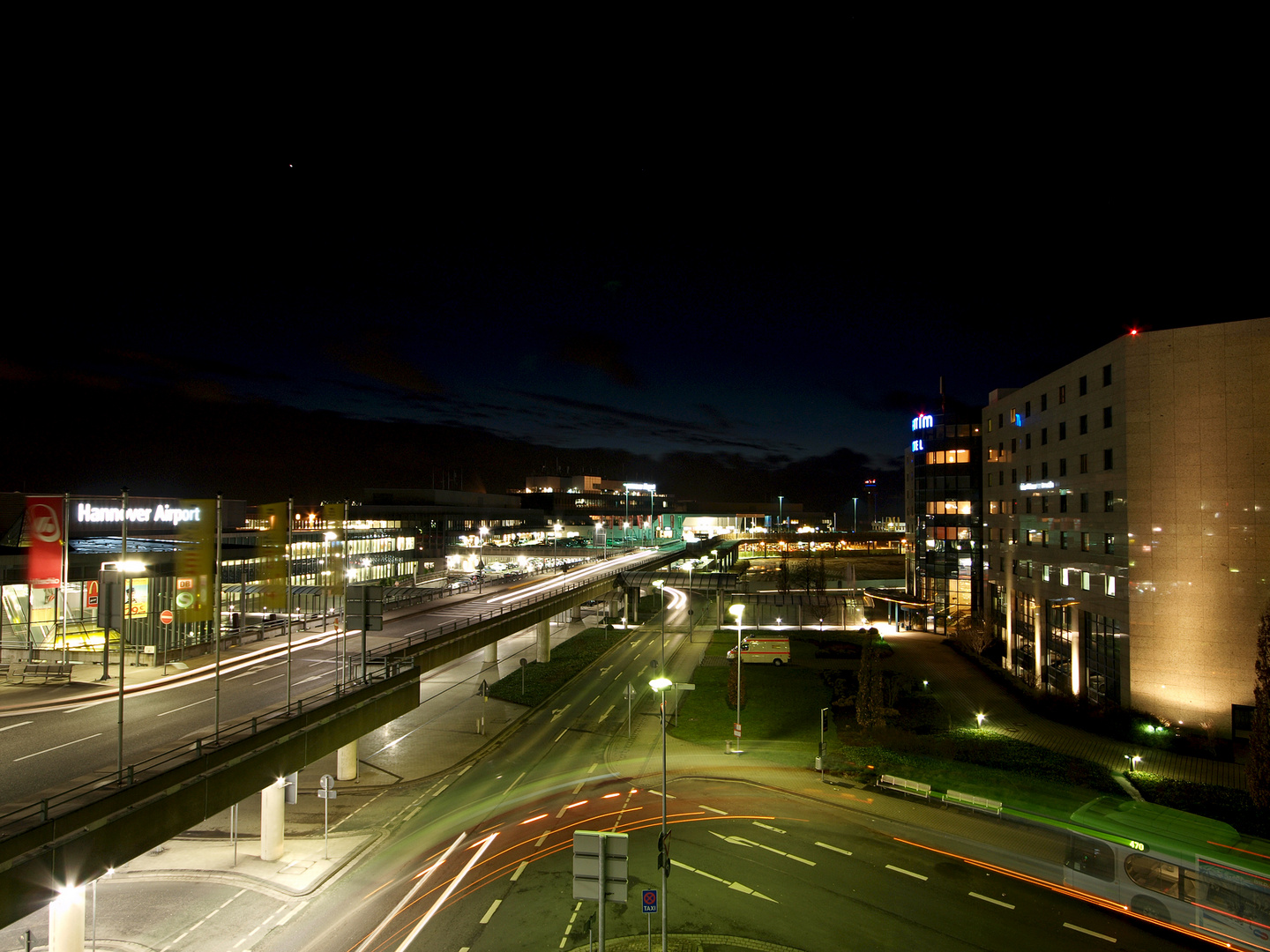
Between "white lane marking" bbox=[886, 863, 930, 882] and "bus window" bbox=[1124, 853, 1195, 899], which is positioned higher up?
"bus window" bbox=[1124, 853, 1195, 899]

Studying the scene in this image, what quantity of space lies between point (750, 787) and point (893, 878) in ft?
26.5

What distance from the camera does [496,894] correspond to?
18062mm

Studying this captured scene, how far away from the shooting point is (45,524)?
83.8 feet

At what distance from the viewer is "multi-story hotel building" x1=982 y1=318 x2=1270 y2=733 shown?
29562 millimetres

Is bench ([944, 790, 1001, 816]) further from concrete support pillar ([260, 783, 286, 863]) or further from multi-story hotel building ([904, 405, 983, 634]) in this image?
multi-story hotel building ([904, 405, 983, 634])

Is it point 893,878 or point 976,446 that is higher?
point 976,446

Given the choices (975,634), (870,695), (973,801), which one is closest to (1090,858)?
(973,801)

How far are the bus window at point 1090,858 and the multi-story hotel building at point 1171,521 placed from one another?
18.1 metres

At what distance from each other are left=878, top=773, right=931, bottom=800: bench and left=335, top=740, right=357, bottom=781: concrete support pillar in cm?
2195

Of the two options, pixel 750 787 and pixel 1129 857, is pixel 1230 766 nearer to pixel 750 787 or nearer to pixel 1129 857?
pixel 1129 857

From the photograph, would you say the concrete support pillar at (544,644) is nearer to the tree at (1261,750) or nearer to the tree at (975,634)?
the tree at (975,634)

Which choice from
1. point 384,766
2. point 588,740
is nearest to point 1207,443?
point 588,740

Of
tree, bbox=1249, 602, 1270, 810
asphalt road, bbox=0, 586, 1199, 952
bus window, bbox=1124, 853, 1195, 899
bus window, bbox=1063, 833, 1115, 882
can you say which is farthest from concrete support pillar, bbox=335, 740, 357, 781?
tree, bbox=1249, 602, 1270, 810

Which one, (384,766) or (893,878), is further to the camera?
(384,766)
